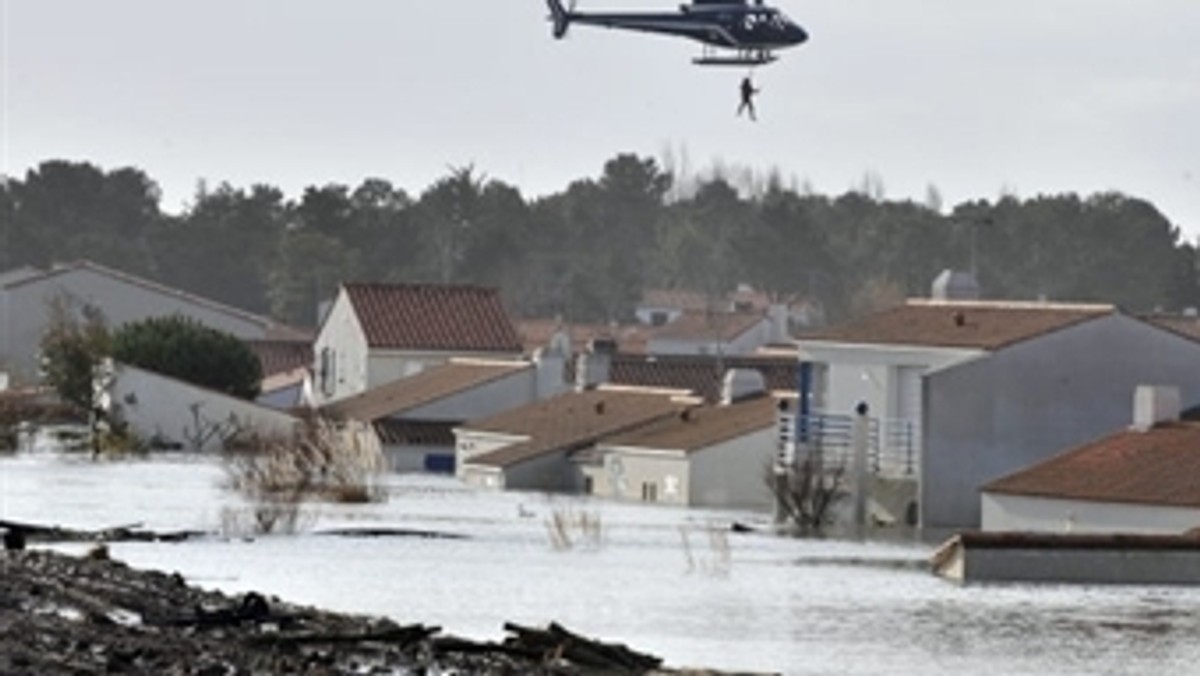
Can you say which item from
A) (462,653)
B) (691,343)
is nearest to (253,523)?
(462,653)

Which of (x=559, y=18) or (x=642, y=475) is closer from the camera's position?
(x=559, y=18)

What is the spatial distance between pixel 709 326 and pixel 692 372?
45922 mm

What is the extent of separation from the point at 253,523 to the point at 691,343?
300 ft

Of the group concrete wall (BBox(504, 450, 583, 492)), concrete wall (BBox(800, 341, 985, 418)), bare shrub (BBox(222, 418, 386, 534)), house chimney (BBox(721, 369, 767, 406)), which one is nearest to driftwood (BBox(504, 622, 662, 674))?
bare shrub (BBox(222, 418, 386, 534))

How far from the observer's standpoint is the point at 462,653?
42781 mm

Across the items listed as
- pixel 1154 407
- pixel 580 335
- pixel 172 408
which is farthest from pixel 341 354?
pixel 1154 407

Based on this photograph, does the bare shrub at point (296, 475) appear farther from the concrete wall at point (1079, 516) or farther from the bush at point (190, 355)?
the bush at point (190, 355)

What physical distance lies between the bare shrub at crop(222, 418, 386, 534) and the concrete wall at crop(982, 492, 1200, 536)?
471 inches

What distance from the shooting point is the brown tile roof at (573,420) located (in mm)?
106375

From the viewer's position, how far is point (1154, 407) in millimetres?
79438

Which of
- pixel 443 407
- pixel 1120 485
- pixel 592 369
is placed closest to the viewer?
pixel 1120 485

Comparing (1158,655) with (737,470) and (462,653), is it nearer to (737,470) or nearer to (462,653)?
(462,653)

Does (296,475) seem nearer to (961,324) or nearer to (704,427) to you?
(961,324)

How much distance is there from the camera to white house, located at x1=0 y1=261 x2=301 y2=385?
480 feet
